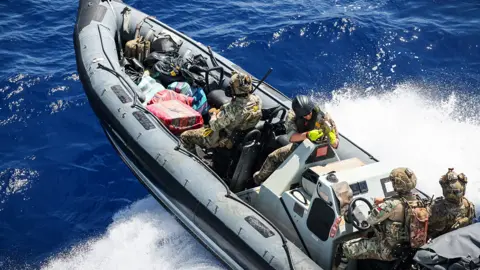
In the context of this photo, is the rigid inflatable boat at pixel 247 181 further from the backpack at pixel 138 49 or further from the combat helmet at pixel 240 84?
the backpack at pixel 138 49

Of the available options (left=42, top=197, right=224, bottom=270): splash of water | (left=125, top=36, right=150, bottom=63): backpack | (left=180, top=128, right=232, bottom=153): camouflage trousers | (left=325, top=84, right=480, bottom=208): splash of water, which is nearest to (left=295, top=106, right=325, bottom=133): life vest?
(left=180, top=128, right=232, bottom=153): camouflage trousers

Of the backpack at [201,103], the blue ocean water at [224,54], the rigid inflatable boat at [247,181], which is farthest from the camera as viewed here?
the backpack at [201,103]

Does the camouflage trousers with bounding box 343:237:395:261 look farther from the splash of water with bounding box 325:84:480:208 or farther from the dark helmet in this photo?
the splash of water with bounding box 325:84:480:208

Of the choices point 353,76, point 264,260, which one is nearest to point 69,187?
point 264,260

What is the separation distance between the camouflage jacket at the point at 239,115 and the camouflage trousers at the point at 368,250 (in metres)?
2.14

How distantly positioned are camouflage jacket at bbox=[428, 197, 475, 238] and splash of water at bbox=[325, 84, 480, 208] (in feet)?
9.66

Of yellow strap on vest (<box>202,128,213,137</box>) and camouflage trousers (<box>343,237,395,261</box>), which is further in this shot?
yellow strap on vest (<box>202,128,213,137</box>)

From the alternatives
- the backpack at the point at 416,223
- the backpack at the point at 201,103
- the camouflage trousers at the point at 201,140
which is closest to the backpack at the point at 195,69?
the backpack at the point at 201,103

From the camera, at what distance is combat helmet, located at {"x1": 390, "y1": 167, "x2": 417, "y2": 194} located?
490 cm

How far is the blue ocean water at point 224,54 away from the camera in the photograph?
7301 mm

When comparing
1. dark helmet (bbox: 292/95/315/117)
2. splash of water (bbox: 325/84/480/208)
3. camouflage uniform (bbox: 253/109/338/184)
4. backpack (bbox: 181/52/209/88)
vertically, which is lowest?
splash of water (bbox: 325/84/480/208)

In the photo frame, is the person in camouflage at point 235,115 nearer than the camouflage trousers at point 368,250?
No

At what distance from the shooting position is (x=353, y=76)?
10984mm

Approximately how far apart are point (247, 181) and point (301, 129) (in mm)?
1110
